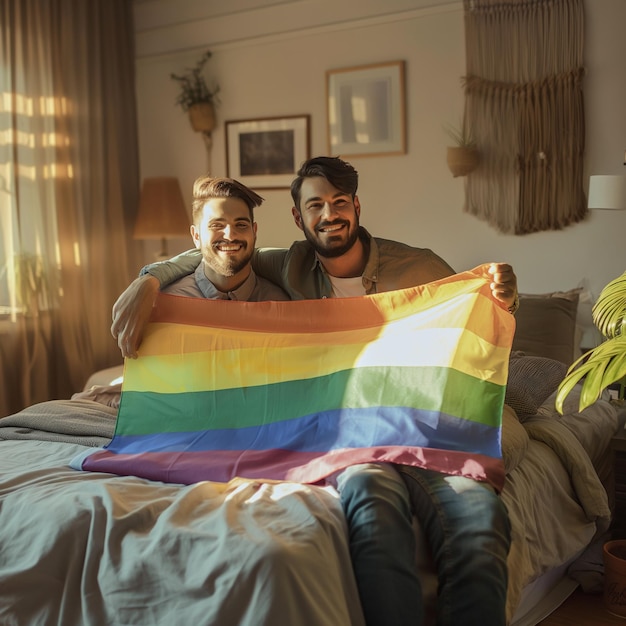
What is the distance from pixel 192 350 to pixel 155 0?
3066 millimetres

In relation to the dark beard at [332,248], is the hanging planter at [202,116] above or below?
above

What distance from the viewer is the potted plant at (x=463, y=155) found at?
3.62m

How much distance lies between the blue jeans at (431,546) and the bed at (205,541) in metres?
0.05

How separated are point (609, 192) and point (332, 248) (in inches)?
52.5

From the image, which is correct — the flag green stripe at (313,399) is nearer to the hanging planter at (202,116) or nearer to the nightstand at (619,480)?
the nightstand at (619,480)

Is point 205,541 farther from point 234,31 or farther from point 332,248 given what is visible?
point 234,31

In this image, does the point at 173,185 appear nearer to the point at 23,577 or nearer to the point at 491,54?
the point at 491,54

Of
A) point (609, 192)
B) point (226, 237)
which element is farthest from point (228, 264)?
point (609, 192)

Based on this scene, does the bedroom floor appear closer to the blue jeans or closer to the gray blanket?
the blue jeans

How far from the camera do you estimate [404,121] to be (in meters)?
3.84

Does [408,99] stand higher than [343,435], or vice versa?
[408,99]

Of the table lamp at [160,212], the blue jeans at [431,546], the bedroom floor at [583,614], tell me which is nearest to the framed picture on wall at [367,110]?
the table lamp at [160,212]

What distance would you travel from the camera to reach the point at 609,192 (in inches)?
119

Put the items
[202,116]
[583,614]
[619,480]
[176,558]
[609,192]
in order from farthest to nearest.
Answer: [202,116]
[609,192]
[619,480]
[583,614]
[176,558]
